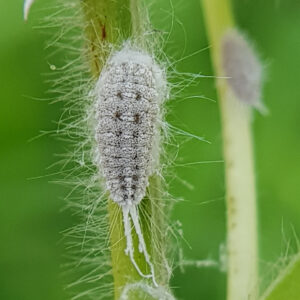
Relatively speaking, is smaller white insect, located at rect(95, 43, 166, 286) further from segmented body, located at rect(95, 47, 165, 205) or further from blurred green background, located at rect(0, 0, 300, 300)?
blurred green background, located at rect(0, 0, 300, 300)

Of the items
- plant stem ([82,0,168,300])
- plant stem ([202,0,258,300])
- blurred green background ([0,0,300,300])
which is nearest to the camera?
plant stem ([82,0,168,300])

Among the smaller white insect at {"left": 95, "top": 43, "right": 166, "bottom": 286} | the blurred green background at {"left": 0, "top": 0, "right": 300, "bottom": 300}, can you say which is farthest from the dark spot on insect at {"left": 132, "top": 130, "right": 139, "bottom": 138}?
the blurred green background at {"left": 0, "top": 0, "right": 300, "bottom": 300}

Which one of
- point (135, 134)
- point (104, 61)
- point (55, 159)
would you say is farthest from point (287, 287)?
point (55, 159)

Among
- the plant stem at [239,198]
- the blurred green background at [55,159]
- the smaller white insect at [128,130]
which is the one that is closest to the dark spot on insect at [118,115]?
the smaller white insect at [128,130]

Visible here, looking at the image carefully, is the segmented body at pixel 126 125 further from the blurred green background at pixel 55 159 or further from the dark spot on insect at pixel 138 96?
the blurred green background at pixel 55 159

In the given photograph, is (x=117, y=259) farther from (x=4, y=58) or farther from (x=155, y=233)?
(x=4, y=58)

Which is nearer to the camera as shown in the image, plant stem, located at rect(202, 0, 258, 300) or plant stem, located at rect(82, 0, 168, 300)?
plant stem, located at rect(82, 0, 168, 300)
